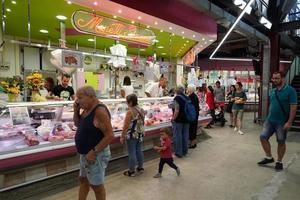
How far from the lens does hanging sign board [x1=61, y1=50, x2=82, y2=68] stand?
14.9 feet

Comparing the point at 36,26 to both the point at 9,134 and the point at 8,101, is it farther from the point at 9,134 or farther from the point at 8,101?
the point at 9,134

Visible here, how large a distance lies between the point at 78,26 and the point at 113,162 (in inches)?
102

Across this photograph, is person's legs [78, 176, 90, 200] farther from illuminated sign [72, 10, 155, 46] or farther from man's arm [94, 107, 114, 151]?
illuminated sign [72, 10, 155, 46]

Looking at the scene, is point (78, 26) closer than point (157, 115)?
Yes

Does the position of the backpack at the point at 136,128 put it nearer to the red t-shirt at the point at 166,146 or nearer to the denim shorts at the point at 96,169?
the red t-shirt at the point at 166,146

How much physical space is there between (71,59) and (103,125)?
7.18 feet

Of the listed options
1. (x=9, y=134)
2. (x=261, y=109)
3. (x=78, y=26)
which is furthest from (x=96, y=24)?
(x=261, y=109)

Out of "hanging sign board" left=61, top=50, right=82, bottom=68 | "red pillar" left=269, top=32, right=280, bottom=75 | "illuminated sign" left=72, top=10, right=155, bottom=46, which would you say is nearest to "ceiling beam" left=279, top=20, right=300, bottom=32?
"red pillar" left=269, top=32, right=280, bottom=75

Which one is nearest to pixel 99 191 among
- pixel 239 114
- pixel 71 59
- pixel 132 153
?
pixel 132 153

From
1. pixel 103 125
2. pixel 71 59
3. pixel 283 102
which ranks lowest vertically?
pixel 103 125

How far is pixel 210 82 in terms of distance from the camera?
20.6 meters

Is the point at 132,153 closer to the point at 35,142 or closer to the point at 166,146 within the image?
the point at 166,146

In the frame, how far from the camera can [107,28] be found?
5652 millimetres

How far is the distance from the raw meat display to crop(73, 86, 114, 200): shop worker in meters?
1.23
